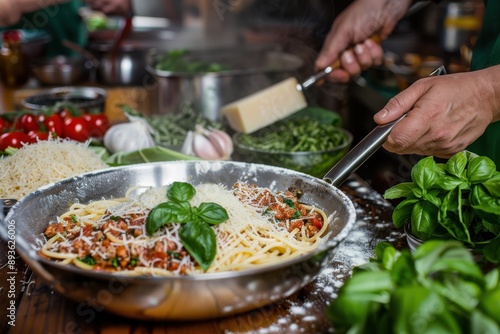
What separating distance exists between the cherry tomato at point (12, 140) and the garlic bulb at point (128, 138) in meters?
0.34

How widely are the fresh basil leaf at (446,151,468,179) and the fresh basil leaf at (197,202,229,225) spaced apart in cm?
63

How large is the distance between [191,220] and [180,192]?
13cm

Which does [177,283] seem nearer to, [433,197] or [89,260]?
[89,260]

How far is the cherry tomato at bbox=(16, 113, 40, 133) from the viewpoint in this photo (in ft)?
7.89

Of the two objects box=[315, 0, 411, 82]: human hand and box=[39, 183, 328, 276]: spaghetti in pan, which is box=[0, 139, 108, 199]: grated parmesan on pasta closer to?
box=[39, 183, 328, 276]: spaghetti in pan

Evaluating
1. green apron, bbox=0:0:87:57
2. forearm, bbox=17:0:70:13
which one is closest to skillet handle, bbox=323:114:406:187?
forearm, bbox=17:0:70:13

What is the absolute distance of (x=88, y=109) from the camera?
9.73ft

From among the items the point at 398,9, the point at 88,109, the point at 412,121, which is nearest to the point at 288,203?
the point at 412,121

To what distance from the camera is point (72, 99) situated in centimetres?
317

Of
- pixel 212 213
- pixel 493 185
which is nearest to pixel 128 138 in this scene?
pixel 212 213

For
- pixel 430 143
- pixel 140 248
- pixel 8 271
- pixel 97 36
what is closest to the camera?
pixel 140 248

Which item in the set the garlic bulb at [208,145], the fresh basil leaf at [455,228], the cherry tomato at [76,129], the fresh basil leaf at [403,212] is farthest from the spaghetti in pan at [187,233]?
the cherry tomato at [76,129]

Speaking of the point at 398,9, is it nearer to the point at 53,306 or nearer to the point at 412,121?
the point at 412,121

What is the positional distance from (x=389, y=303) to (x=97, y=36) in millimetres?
4182
